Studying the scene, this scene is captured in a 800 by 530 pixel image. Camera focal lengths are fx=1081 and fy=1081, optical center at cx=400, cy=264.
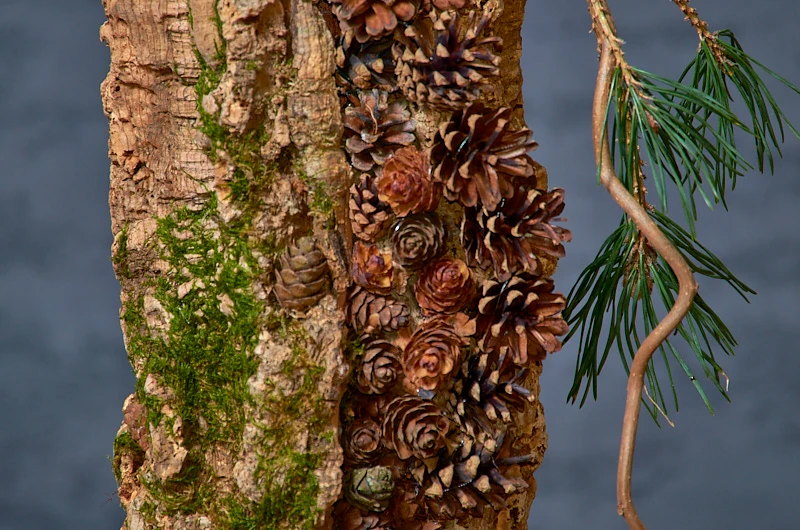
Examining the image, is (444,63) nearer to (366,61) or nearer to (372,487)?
(366,61)

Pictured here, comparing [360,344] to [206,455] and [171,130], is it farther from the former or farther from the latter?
[171,130]

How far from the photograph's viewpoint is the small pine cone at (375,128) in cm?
133

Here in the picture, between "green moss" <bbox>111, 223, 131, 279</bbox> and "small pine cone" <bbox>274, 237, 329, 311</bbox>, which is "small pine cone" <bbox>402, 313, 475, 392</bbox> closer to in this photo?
"small pine cone" <bbox>274, 237, 329, 311</bbox>

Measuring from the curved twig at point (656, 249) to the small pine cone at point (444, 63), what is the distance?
0.48ft

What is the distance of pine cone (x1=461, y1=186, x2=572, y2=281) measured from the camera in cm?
132

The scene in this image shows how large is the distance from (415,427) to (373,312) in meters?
0.15

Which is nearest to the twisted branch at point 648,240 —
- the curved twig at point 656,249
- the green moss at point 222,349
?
the curved twig at point 656,249

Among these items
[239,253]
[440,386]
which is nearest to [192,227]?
[239,253]

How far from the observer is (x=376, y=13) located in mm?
1300

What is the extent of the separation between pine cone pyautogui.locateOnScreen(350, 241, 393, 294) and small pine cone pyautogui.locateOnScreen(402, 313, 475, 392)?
0.07 metres

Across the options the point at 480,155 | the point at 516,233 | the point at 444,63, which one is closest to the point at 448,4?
the point at 444,63

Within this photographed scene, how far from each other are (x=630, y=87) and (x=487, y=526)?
0.60 meters

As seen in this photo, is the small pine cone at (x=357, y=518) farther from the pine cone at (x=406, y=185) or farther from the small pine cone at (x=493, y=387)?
the pine cone at (x=406, y=185)

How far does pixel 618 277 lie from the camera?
4.90ft
